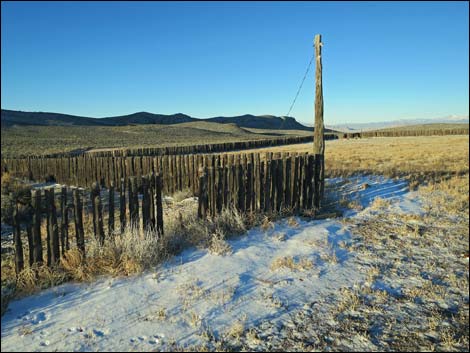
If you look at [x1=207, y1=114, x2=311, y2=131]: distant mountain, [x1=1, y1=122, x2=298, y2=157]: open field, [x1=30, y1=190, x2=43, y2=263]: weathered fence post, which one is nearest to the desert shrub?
[x1=30, y1=190, x2=43, y2=263]: weathered fence post

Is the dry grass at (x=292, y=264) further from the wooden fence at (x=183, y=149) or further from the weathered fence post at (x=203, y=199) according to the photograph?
the wooden fence at (x=183, y=149)

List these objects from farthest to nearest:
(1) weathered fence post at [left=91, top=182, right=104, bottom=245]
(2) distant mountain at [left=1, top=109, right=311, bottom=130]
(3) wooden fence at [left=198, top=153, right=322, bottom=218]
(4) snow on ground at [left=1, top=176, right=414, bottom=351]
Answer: (2) distant mountain at [left=1, top=109, right=311, bottom=130] < (3) wooden fence at [left=198, top=153, right=322, bottom=218] < (1) weathered fence post at [left=91, top=182, right=104, bottom=245] < (4) snow on ground at [left=1, top=176, right=414, bottom=351]

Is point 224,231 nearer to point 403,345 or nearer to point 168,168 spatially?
point 403,345

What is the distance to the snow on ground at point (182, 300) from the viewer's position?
10.1 ft

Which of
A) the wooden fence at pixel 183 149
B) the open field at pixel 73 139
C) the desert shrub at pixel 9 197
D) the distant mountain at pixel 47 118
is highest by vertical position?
the distant mountain at pixel 47 118

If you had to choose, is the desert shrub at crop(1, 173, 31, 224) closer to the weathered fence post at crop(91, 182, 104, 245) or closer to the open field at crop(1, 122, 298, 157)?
the weathered fence post at crop(91, 182, 104, 245)

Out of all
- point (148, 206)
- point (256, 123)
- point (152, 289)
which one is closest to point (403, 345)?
point (152, 289)

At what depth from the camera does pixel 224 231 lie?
5734 mm

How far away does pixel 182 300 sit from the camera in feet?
12.2

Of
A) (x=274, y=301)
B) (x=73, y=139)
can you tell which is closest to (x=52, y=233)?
(x=274, y=301)

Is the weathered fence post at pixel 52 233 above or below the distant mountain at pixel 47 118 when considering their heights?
below

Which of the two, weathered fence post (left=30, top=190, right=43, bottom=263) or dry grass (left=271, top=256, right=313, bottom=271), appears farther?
dry grass (left=271, top=256, right=313, bottom=271)

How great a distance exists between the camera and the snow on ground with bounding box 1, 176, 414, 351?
10.1ft

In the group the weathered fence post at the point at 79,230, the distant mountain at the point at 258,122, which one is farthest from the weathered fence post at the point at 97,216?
the distant mountain at the point at 258,122
